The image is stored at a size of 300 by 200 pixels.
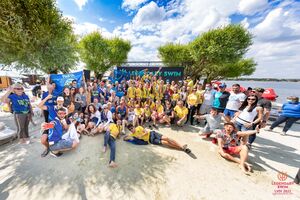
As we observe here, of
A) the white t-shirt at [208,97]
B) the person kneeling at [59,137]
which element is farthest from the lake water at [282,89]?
the person kneeling at [59,137]

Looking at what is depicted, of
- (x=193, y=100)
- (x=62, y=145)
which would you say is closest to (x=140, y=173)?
(x=62, y=145)

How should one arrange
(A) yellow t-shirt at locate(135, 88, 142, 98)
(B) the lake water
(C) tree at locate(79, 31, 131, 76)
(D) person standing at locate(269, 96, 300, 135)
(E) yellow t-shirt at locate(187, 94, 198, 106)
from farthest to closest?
(C) tree at locate(79, 31, 131, 76)
(B) the lake water
(A) yellow t-shirt at locate(135, 88, 142, 98)
(E) yellow t-shirt at locate(187, 94, 198, 106)
(D) person standing at locate(269, 96, 300, 135)

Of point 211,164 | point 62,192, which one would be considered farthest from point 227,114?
point 62,192

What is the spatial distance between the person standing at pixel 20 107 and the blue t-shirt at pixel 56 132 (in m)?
1.44

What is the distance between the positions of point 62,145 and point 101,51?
54.4 feet

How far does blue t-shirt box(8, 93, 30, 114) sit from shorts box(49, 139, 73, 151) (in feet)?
5.87

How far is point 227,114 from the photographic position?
4551 mm

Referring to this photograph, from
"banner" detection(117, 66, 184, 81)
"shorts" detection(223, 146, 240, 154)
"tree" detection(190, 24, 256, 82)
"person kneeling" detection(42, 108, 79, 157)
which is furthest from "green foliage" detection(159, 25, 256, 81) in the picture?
"person kneeling" detection(42, 108, 79, 157)

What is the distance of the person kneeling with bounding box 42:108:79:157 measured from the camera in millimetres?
3385

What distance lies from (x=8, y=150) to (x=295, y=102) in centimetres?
1114

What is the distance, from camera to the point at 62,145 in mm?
3473

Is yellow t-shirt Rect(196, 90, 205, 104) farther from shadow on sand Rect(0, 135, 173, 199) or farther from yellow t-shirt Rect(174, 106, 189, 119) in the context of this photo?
shadow on sand Rect(0, 135, 173, 199)

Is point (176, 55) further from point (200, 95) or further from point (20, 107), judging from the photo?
point (20, 107)

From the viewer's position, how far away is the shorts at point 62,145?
3408mm
